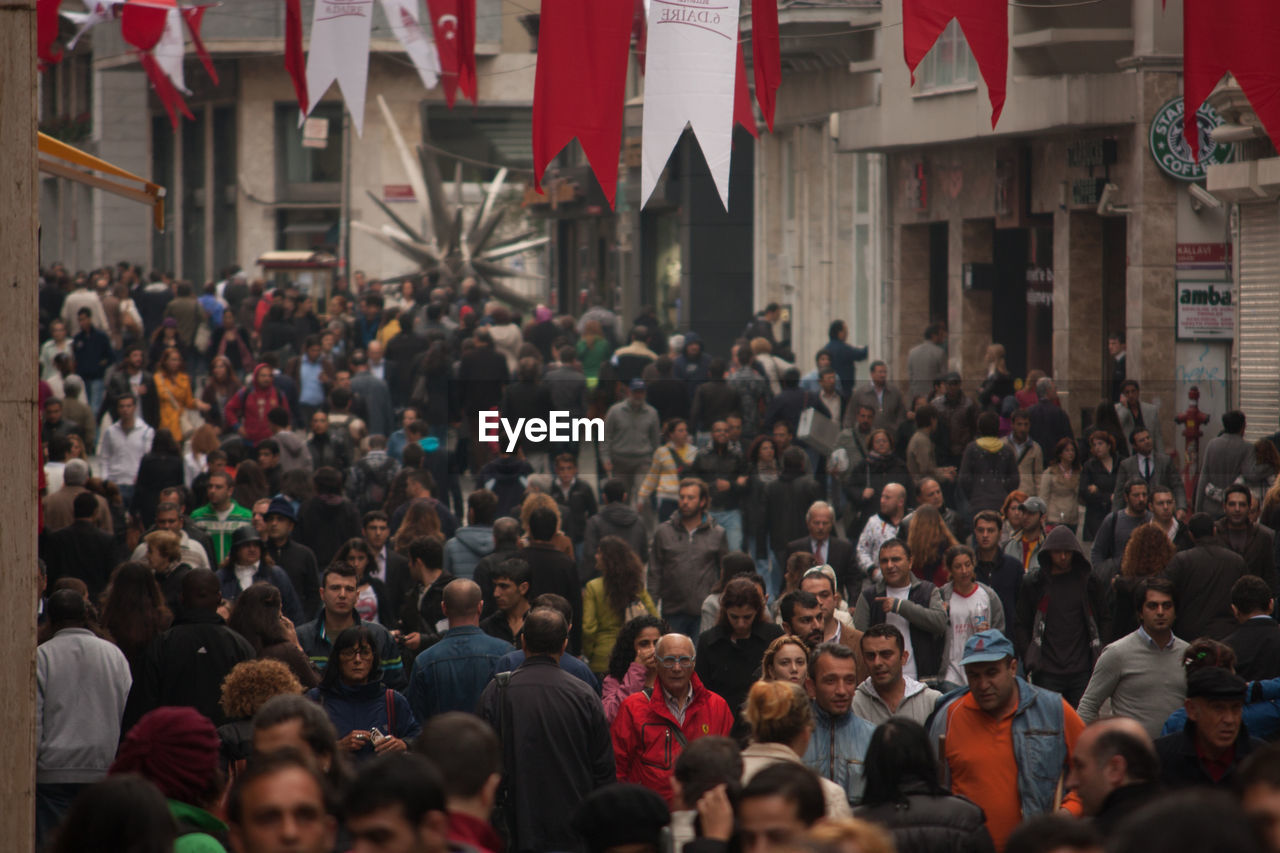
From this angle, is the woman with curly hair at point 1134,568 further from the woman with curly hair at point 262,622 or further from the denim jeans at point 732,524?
the denim jeans at point 732,524

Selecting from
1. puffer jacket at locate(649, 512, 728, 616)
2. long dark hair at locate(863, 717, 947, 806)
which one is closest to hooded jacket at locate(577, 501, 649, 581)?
puffer jacket at locate(649, 512, 728, 616)

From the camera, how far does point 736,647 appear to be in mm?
9195

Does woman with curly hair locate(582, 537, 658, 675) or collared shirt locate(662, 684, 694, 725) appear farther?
woman with curly hair locate(582, 537, 658, 675)

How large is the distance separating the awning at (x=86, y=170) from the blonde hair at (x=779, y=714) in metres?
6.52

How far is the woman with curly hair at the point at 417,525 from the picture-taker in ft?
42.0

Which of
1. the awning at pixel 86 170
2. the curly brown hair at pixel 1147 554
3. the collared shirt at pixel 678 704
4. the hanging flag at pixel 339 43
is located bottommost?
the collared shirt at pixel 678 704

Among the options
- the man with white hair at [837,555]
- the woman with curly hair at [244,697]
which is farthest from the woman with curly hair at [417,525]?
the woman with curly hair at [244,697]

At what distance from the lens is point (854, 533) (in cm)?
1589

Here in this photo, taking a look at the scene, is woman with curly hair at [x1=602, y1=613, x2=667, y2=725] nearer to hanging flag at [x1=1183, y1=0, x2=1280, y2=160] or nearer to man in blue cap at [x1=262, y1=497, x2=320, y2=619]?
man in blue cap at [x1=262, y1=497, x2=320, y2=619]

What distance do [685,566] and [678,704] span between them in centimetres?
488

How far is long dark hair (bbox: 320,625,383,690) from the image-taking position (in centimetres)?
770

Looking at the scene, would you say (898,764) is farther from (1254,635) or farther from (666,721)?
(1254,635)

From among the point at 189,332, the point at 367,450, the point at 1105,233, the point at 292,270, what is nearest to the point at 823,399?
the point at 367,450

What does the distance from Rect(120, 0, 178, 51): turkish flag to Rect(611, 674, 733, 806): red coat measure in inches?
580
